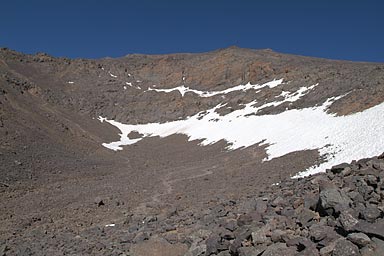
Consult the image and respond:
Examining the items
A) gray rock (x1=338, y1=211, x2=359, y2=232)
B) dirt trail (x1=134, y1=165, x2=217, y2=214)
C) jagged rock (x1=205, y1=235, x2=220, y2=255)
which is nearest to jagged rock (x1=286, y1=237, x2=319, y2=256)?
gray rock (x1=338, y1=211, x2=359, y2=232)

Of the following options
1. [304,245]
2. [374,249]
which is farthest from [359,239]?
[304,245]

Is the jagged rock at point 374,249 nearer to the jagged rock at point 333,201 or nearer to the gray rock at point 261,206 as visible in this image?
the jagged rock at point 333,201

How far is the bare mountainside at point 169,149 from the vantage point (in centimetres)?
1573

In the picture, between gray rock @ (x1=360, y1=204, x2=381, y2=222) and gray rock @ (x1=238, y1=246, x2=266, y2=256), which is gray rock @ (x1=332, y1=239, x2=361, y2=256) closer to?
gray rock @ (x1=360, y1=204, x2=381, y2=222)

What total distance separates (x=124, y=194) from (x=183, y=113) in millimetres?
48591

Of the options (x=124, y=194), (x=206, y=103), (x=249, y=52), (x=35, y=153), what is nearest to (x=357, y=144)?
(x=124, y=194)

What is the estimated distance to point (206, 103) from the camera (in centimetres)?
6988

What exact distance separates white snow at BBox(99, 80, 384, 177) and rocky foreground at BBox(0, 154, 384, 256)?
22.0ft

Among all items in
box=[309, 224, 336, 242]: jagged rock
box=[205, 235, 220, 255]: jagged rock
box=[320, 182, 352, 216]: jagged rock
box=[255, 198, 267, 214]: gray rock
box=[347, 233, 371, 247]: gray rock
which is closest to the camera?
box=[347, 233, 371, 247]: gray rock

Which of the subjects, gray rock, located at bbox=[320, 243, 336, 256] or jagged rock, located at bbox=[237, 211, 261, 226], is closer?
gray rock, located at bbox=[320, 243, 336, 256]

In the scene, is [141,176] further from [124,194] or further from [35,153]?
[35,153]

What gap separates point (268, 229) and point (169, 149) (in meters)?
37.6

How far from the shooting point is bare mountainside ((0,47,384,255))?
15.7 meters

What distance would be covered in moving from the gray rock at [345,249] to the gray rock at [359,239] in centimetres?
13
